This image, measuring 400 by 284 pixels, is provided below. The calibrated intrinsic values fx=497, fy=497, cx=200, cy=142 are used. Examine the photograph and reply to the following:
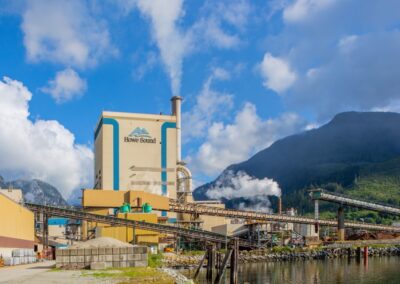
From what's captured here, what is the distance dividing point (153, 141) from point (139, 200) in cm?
2295

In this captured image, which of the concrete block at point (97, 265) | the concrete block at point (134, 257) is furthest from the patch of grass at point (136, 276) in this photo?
the concrete block at point (134, 257)

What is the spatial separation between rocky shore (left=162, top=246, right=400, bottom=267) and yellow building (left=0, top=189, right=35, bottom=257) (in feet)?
57.2

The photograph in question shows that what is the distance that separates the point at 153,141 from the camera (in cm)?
11088

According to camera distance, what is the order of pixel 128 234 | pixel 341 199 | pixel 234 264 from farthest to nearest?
pixel 341 199, pixel 128 234, pixel 234 264

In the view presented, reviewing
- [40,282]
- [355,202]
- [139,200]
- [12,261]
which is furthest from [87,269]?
[355,202]

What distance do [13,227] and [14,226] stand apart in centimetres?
57

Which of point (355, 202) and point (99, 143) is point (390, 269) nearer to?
point (355, 202)

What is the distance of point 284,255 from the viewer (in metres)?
79.0

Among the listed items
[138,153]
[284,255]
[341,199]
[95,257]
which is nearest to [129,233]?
[284,255]

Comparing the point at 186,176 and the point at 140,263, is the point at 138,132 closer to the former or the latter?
the point at 186,176

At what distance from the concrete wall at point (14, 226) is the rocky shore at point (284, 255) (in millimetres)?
17414

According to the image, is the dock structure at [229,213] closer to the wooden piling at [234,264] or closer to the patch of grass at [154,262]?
the patch of grass at [154,262]

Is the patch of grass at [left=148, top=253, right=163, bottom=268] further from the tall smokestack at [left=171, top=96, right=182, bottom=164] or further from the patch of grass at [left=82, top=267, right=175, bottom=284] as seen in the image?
the tall smokestack at [left=171, top=96, right=182, bottom=164]

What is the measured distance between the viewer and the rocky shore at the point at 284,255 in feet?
214
